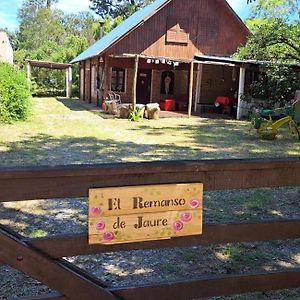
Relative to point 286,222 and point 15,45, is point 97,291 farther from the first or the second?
point 15,45

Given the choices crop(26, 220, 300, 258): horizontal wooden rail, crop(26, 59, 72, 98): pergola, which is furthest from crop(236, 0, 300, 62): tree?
crop(26, 59, 72, 98): pergola

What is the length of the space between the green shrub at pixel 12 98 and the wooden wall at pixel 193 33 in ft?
25.0

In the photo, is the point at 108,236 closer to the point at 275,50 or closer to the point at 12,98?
the point at 12,98

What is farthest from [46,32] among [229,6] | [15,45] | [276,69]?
[276,69]

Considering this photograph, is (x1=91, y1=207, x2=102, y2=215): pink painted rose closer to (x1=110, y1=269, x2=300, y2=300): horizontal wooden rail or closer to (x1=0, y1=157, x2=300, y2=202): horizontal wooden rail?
(x1=0, y1=157, x2=300, y2=202): horizontal wooden rail

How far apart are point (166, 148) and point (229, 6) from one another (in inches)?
599

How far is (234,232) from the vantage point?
226 cm

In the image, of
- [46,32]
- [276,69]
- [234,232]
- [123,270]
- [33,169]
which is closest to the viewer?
[33,169]

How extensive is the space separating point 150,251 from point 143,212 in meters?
2.36

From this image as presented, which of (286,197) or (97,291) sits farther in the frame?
(286,197)

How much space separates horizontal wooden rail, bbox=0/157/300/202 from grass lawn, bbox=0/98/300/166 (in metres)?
6.12

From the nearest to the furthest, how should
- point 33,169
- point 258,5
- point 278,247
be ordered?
point 33,169, point 278,247, point 258,5

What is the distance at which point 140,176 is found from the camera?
2016 mm

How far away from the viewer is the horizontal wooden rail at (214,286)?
7.23 feet
